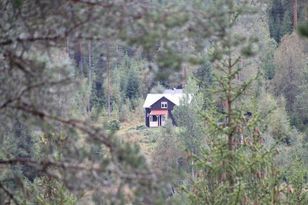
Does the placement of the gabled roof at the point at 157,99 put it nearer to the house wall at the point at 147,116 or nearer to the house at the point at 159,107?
the house at the point at 159,107

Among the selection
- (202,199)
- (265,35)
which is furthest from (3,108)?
(265,35)

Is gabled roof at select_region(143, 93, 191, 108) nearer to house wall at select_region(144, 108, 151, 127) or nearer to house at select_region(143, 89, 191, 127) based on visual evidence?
house at select_region(143, 89, 191, 127)

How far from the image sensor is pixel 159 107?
1452 inches

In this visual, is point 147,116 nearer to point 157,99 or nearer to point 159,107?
point 159,107

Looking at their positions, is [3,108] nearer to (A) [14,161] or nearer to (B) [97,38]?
(A) [14,161]

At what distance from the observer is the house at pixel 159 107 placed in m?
36.2

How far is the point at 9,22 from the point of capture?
3.07 metres

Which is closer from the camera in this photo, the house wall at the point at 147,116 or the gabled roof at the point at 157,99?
the gabled roof at the point at 157,99

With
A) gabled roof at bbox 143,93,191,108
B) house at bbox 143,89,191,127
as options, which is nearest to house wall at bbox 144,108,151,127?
house at bbox 143,89,191,127

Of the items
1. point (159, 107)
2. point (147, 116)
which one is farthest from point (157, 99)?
point (147, 116)

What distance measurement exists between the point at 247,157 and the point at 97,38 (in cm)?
341

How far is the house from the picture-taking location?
36.2 m

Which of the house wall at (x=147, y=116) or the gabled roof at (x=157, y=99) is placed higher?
the gabled roof at (x=157, y=99)

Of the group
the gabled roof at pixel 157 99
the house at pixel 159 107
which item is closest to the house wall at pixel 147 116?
the house at pixel 159 107
